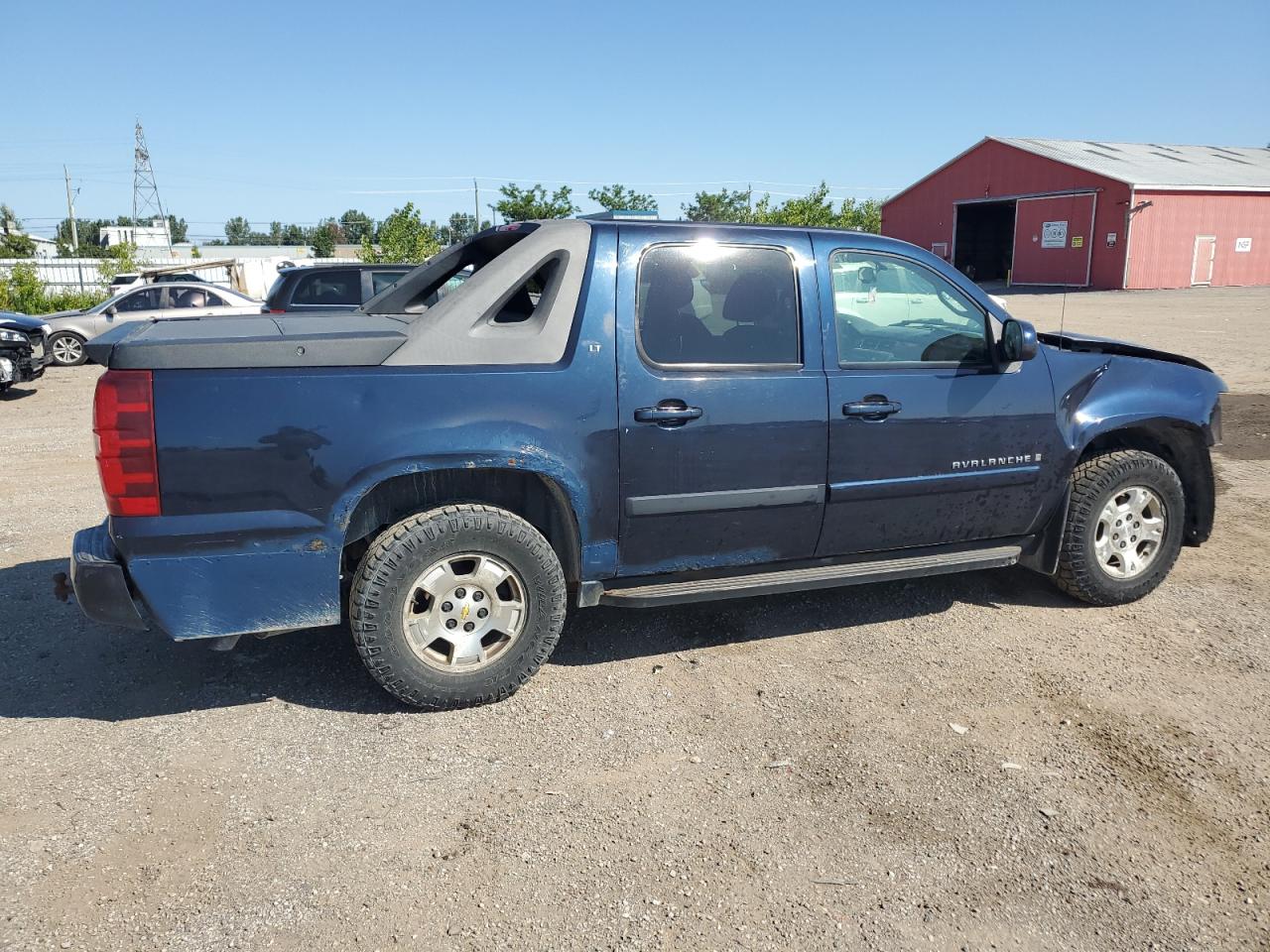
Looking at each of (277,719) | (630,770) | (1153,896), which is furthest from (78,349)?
(1153,896)

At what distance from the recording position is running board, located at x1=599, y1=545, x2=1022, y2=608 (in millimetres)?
4023

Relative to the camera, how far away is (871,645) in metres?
4.51

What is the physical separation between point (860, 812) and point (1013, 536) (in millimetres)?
2089

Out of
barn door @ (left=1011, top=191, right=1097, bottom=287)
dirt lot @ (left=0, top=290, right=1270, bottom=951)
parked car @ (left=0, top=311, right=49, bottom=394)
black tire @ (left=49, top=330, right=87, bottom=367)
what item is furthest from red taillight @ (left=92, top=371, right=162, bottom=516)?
barn door @ (left=1011, top=191, right=1097, bottom=287)

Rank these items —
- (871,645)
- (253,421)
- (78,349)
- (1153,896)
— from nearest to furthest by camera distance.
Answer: (1153,896)
(253,421)
(871,645)
(78,349)

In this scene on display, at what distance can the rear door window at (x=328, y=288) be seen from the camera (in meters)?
12.3

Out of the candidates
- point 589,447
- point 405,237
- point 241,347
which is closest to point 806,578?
point 589,447

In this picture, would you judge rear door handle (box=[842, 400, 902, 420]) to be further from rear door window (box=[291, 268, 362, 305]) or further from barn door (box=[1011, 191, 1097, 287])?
barn door (box=[1011, 191, 1097, 287])

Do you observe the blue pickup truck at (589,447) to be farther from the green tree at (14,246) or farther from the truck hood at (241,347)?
the green tree at (14,246)

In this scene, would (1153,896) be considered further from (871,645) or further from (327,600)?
(327,600)

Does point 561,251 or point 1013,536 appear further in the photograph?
point 1013,536

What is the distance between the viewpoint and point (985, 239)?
1839 inches

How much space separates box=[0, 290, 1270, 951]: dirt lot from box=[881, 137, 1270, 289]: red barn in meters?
33.0

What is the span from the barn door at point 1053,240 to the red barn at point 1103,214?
0.15 feet
